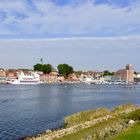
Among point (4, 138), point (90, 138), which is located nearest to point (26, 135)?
point (4, 138)

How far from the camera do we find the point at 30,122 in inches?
2052

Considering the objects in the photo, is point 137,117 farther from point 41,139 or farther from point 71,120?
point 71,120

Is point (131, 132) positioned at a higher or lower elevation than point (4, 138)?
higher

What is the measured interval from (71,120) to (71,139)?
68.1 feet

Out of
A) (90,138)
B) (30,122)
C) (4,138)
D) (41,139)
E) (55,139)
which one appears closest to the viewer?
(90,138)

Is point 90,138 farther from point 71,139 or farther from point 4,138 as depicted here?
point 4,138

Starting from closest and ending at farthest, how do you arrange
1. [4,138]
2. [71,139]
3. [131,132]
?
[131,132] → [71,139] → [4,138]

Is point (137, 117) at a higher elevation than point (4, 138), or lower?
higher

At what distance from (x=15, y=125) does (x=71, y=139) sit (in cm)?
2080

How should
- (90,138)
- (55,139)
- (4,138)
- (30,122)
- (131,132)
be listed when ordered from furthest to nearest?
1. (30,122)
2. (4,138)
3. (55,139)
4. (90,138)
5. (131,132)

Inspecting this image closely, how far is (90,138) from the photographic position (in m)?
25.9

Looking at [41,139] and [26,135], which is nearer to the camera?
[41,139]

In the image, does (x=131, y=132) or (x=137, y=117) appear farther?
(x=137, y=117)

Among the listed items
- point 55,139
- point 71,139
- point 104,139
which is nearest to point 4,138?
point 55,139
